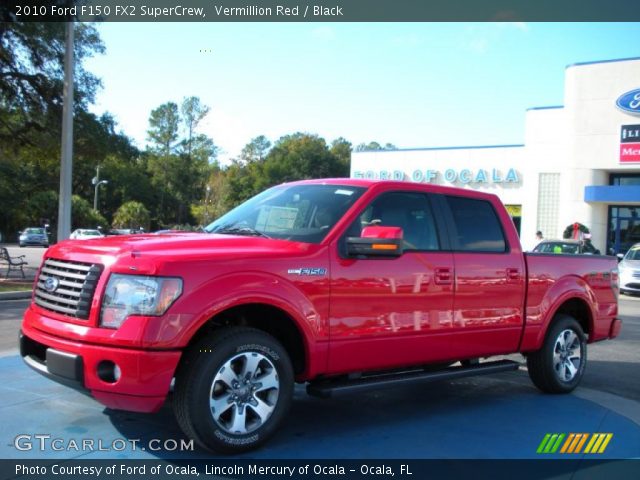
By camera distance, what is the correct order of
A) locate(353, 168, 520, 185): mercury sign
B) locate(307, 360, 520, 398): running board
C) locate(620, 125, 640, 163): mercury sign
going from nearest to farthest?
locate(307, 360, 520, 398): running board < locate(620, 125, 640, 163): mercury sign < locate(353, 168, 520, 185): mercury sign

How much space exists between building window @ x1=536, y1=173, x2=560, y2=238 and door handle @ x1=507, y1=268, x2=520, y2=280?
28.9 metres

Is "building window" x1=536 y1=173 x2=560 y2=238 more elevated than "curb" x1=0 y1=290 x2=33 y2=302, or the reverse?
"building window" x1=536 y1=173 x2=560 y2=238

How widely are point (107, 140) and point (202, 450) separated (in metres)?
17.5

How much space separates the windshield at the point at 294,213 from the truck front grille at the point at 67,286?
134 centimetres

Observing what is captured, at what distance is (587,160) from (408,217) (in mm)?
28643

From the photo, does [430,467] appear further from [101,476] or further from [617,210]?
[617,210]

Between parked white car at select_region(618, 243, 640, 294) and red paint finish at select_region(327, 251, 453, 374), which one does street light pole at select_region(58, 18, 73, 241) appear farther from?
parked white car at select_region(618, 243, 640, 294)

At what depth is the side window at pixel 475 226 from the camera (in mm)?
5965

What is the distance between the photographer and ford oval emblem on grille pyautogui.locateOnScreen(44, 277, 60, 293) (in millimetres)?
4609

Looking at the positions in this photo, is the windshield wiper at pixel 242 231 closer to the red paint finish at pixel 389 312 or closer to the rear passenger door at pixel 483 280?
the red paint finish at pixel 389 312

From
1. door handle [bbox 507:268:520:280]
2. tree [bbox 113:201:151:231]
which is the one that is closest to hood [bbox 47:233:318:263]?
door handle [bbox 507:268:520:280]

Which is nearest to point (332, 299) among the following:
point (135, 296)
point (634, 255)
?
point (135, 296)

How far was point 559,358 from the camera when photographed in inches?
265

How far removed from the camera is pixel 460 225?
19.7 feet
